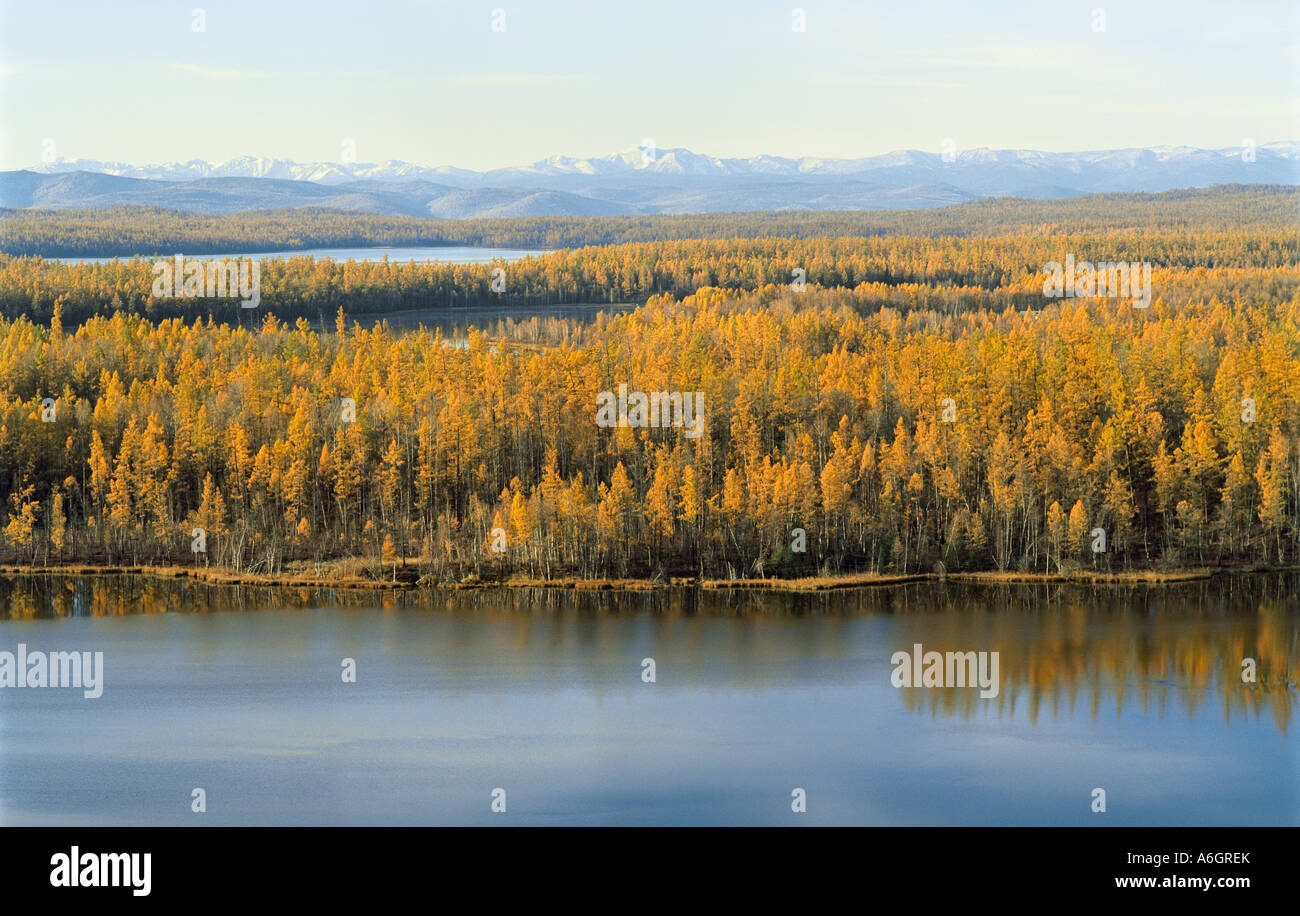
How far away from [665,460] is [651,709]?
1525 cm

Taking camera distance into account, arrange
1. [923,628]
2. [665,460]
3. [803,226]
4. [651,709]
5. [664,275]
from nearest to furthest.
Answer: [651,709] → [923,628] → [665,460] → [664,275] → [803,226]

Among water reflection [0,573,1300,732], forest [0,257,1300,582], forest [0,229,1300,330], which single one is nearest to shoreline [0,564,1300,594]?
water reflection [0,573,1300,732]

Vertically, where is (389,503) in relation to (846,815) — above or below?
above

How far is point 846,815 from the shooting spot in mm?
25703

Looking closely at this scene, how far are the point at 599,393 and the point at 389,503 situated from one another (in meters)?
9.33

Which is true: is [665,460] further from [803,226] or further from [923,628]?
[803,226]

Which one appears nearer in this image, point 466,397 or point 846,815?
point 846,815

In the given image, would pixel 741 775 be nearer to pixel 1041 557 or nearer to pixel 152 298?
pixel 1041 557

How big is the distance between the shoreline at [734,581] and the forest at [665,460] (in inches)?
20.3

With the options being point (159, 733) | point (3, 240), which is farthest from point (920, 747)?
point (3, 240)

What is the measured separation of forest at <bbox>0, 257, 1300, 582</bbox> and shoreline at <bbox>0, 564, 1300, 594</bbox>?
0.52 metres

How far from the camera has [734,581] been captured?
4178 centimetres

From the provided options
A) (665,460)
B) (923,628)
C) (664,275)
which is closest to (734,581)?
(665,460)

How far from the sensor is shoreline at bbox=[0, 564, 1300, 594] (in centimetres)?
4156
